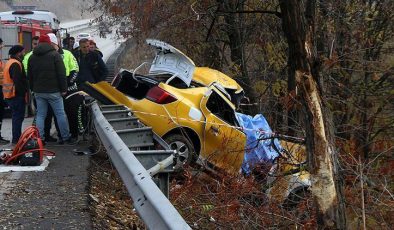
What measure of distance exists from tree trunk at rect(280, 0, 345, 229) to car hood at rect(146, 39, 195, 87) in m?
3.92

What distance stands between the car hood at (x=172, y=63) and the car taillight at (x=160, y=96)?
61 cm

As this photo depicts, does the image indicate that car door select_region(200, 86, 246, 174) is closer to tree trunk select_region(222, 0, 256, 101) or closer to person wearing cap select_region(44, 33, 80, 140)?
person wearing cap select_region(44, 33, 80, 140)

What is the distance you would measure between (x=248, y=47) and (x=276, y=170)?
23.7 ft

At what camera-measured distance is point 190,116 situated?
854 centimetres

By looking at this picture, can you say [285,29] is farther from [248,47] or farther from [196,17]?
[248,47]

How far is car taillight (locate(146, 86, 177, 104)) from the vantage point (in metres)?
8.46

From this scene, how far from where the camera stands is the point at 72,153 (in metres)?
8.23

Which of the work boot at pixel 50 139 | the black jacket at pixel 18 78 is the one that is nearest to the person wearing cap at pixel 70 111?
the work boot at pixel 50 139

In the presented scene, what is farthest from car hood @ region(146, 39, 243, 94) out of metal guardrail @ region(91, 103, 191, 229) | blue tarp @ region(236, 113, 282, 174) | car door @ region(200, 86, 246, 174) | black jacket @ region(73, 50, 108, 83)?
metal guardrail @ region(91, 103, 191, 229)

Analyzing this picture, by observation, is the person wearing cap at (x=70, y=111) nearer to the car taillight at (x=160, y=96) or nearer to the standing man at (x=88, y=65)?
the standing man at (x=88, y=65)

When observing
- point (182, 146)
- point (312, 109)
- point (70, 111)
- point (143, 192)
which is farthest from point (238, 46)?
point (143, 192)

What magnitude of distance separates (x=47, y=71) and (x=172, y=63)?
6.16 feet

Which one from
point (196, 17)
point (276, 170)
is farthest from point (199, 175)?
point (196, 17)

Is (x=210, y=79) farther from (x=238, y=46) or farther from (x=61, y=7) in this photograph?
(x=61, y=7)
